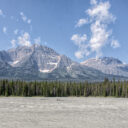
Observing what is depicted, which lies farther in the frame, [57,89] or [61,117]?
[57,89]

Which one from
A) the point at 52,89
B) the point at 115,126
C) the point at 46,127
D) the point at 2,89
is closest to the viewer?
the point at 46,127

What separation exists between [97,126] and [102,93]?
93.9 metres

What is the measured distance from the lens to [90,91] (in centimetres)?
11881

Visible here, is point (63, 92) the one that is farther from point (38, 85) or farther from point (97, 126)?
point (97, 126)

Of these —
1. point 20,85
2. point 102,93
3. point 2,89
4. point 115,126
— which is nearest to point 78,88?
point 102,93

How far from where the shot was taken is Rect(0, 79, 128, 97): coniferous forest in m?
107

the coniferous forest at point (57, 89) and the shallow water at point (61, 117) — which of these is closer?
the shallow water at point (61, 117)

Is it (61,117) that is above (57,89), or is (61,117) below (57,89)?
above

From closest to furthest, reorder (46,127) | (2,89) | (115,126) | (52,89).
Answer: (46,127)
(115,126)
(2,89)
(52,89)

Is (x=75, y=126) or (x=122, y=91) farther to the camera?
(x=122, y=91)

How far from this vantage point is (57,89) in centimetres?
11325

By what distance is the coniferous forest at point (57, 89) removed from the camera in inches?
4224

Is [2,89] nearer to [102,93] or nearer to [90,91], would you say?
[90,91]

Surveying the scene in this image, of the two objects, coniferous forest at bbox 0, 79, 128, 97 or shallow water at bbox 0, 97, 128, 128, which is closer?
shallow water at bbox 0, 97, 128, 128
